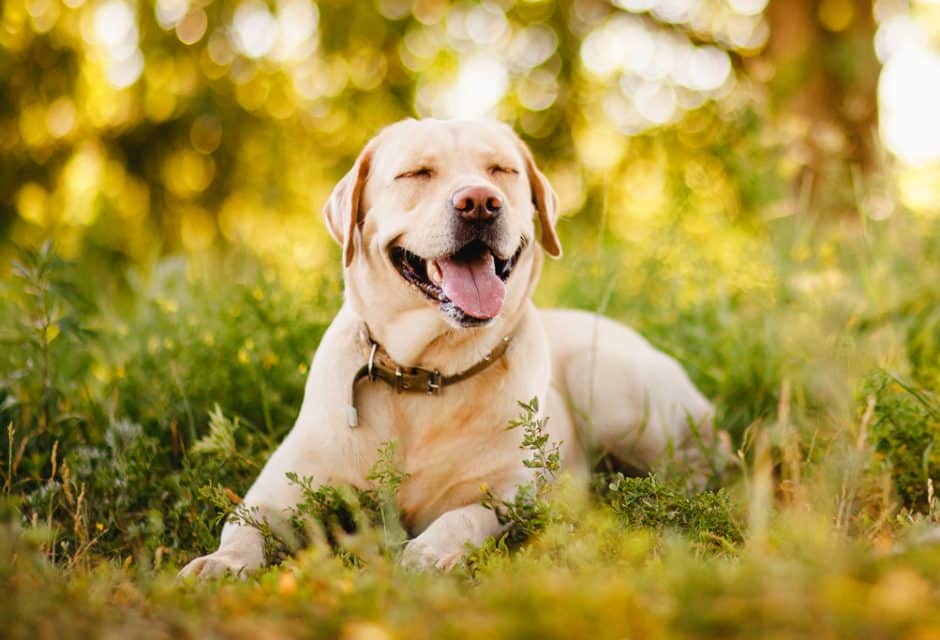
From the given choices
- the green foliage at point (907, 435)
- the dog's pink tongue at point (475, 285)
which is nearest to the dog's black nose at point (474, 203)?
the dog's pink tongue at point (475, 285)

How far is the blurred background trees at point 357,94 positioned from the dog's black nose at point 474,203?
3795mm

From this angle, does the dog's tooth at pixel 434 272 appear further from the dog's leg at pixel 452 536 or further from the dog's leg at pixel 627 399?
the dog's leg at pixel 627 399

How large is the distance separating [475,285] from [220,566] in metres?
1.11

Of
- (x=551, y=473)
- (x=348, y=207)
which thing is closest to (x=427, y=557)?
(x=551, y=473)

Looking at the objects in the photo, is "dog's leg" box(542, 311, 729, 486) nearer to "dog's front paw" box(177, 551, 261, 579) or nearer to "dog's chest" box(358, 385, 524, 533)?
"dog's chest" box(358, 385, 524, 533)

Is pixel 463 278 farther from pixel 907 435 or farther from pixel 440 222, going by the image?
pixel 907 435

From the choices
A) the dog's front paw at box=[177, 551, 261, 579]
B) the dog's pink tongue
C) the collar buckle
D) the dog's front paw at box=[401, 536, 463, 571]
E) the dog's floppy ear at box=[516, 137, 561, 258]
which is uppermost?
the dog's floppy ear at box=[516, 137, 561, 258]

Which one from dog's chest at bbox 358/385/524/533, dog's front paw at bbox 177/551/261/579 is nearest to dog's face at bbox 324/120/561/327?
dog's chest at bbox 358/385/524/533

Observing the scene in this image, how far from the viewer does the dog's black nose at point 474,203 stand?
2.84 meters

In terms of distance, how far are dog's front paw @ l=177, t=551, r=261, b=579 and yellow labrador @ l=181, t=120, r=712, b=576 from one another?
67mm

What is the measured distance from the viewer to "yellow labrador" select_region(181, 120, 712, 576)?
9.34ft

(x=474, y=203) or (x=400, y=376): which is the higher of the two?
(x=474, y=203)

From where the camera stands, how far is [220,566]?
2.45m

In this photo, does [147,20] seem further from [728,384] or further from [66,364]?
[728,384]
